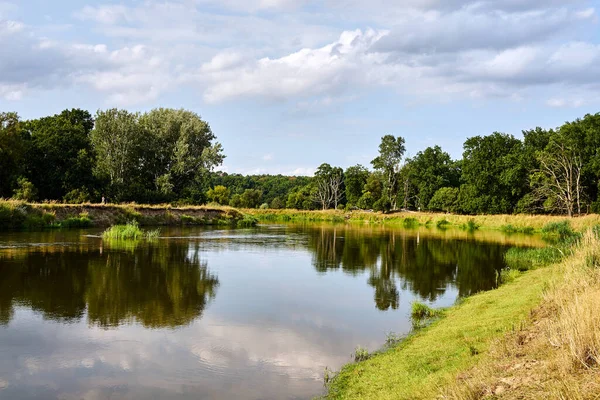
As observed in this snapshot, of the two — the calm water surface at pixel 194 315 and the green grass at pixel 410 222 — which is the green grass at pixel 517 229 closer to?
the green grass at pixel 410 222

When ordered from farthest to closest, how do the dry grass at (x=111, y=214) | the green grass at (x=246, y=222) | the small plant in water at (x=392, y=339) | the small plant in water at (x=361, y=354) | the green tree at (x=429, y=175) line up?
the green tree at (x=429, y=175)
the green grass at (x=246, y=222)
the dry grass at (x=111, y=214)
the small plant in water at (x=392, y=339)
the small plant in water at (x=361, y=354)

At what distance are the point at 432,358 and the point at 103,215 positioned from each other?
134 feet

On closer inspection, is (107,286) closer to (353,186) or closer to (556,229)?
(556,229)

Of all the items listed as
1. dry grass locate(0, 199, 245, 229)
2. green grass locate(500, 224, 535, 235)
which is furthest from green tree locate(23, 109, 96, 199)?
green grass locate(500, 224, 535, 235)

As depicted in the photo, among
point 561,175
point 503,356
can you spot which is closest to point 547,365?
point 503,356

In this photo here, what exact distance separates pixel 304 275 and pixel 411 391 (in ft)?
48.3

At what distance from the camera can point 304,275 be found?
70.2 feet

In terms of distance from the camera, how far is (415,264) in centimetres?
2528

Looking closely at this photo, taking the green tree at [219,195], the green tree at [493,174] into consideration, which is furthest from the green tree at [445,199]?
the green tree at [219,195]

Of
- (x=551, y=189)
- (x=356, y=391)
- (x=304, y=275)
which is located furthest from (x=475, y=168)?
(x=356, y=391)

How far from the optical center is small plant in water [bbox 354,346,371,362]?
9820 millimetres

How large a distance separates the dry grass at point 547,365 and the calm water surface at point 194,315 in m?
3.00

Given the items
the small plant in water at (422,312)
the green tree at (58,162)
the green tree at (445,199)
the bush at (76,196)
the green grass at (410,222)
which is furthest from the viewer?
the green tree at (445,199)

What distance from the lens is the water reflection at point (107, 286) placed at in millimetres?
13031
